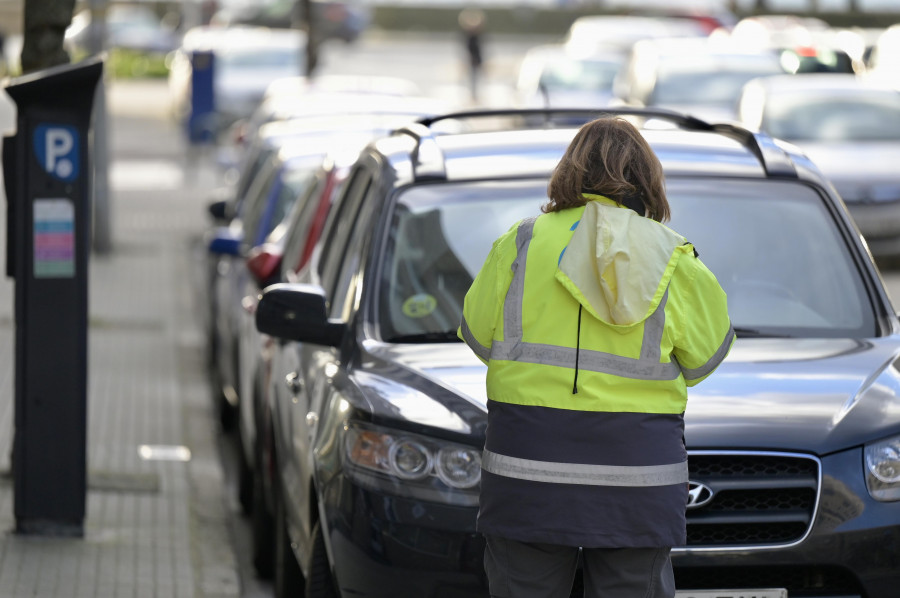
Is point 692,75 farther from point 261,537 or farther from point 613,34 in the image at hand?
point 613,34

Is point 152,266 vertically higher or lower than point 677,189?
lower

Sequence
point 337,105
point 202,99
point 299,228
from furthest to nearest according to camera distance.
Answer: point 202,99 → point 337,105 → point 299,228

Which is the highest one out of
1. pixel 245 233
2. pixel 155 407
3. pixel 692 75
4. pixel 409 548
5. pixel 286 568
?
pixel 692 75

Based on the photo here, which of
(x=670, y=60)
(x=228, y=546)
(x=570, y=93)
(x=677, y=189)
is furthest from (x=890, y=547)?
(x=570, y=93)

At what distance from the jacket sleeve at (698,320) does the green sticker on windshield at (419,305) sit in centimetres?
173

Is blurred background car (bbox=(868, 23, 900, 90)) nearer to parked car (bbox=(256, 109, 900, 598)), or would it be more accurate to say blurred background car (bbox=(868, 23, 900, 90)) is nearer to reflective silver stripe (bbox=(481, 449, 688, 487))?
parked car (bbox=(256, 109, 900, 598))

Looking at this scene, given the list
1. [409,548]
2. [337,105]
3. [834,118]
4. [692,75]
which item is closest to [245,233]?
[337,105]

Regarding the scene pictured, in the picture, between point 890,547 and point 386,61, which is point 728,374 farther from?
point 386,61

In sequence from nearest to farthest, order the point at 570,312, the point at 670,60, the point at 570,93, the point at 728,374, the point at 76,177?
the point at 570,312 → the point at 728,374 → the point at 76,177 → the point at 670,60 → the point at 570,93

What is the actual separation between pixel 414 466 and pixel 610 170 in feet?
3.74

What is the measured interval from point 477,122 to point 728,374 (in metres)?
11.5

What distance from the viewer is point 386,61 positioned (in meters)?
51.1

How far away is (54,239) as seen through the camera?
21.3 ft

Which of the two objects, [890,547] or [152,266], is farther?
[152,266]
